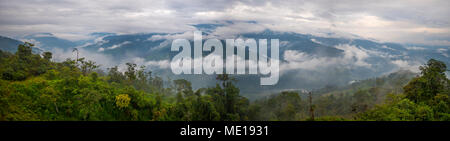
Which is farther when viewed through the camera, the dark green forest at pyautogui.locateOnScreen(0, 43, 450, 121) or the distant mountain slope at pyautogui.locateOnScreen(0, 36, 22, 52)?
the distant mountain slope at pyautogui.locateOnScreen(0, 36, 22, 52)

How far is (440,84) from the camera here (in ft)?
82.9

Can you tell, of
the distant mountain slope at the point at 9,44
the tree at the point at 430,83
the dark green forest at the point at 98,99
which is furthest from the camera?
the distant mountain slope at the point at 9,44

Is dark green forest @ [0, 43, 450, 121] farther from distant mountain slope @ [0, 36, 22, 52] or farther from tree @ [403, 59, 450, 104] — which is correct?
distant mountain slope @ [0, 36, 22, 52]

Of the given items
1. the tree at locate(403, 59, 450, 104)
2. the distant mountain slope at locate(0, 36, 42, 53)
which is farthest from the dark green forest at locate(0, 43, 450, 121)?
the distant mountain slope at locate(0, 36, 42, 53)

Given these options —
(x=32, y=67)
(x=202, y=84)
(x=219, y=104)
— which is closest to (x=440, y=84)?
(x=219, y=104)

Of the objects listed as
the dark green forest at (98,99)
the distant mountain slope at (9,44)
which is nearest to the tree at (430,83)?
the dark green forest at (98,99)

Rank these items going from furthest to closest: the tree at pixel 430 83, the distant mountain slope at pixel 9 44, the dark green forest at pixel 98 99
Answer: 1. the distant mountain slope at pixel 9 44
2. the tree at pixel 430 83
3. the dark green forest at pixel 98 99

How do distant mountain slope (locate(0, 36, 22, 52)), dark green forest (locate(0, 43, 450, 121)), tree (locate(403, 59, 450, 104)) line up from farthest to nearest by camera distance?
distant mountain slope (locate(0, 36, 22, 52)) → tree (locate(403, 59, 450, 104)) → dark green forest (locate(0, 43, 450, 121))

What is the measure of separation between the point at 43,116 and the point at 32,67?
27.7 ft

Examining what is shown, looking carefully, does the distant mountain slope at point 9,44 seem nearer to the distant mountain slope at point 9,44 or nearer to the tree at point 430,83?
the distant mountain slope at point 9,44

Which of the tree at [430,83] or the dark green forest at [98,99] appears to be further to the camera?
the tree at [430,83]

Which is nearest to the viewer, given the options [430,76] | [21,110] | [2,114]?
[2,114]

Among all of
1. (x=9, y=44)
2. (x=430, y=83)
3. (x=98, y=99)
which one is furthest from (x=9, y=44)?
(x=430, y=83)
